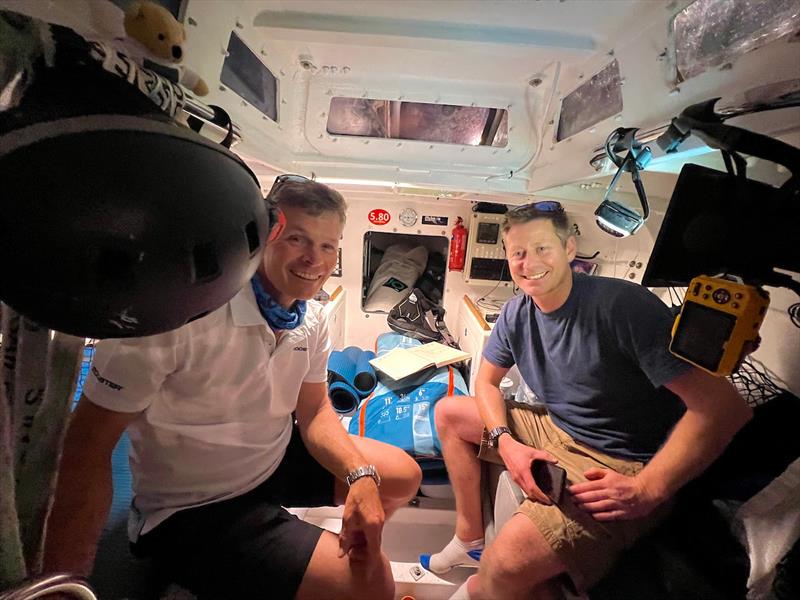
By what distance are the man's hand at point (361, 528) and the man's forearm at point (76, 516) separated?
51cm

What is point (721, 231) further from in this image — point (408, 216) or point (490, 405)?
point (408, 216)

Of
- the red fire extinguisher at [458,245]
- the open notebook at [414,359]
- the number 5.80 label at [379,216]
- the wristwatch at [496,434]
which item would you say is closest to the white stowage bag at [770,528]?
the wristwatch at [496,434]

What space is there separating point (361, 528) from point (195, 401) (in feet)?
1.79

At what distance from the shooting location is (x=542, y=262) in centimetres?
110

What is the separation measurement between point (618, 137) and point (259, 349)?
1.14 meters

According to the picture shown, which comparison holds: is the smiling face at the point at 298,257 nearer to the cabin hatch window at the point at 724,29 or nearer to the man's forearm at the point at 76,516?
the man's forearm at the point at 76,516

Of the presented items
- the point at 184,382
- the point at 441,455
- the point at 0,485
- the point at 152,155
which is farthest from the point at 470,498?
the point at 152,155

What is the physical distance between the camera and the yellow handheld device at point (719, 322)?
0.50 meters

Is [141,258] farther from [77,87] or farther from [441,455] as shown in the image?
[441,455]

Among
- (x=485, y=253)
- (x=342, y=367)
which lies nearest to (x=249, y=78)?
(x=342, y=367)

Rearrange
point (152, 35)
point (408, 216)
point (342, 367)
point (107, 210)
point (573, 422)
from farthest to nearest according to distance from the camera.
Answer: point (408, 216), point (342, 367), point (573, 422), point (152, 35), point (107, 210)

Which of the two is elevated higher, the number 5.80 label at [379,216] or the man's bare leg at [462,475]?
the number 5.80 label at [379,216]

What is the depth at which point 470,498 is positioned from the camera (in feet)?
3.81

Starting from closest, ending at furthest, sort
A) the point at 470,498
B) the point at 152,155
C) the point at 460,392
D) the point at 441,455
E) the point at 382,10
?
the point at 152,155
the point at 382,10
the point at 470,498
the point at 441,455
the point at 460,392
